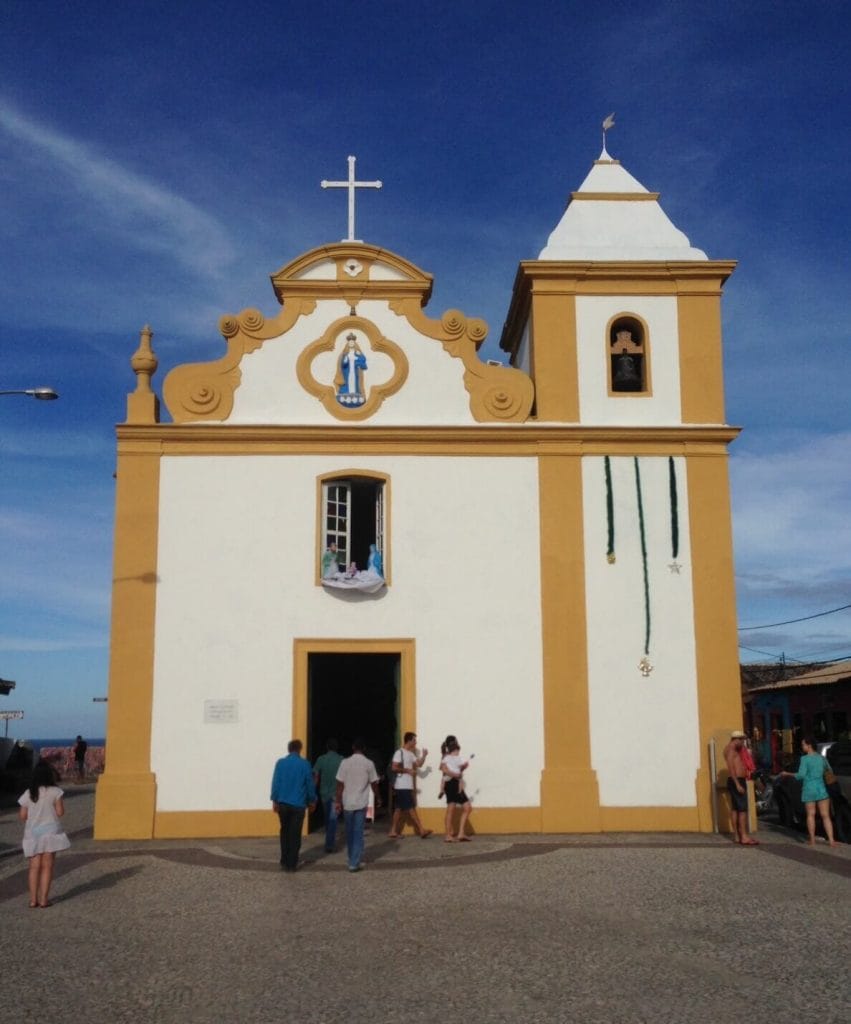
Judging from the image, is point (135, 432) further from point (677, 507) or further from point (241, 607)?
point (677, 507)

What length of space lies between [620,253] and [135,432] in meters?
7.90

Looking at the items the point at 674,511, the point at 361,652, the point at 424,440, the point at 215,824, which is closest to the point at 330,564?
the point at 361,652

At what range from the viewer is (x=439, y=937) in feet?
28.7

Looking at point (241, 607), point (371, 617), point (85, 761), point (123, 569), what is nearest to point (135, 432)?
point (123, 569)

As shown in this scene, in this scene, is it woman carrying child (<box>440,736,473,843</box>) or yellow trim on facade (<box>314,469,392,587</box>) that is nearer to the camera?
woman carrying child (<box>440,736,473,843</box>)

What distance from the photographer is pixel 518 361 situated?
19656 millimetres

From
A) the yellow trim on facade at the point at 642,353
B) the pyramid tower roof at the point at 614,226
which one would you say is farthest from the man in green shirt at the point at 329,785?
the pyramid tower roof at the point at 614,226

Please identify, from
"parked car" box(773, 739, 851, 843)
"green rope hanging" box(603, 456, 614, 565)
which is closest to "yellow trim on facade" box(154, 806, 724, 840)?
"parked car" box(773, 739, 851, 843)

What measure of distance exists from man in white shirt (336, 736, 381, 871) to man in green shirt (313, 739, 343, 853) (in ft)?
3.29

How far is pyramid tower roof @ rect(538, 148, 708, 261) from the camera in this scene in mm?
17219

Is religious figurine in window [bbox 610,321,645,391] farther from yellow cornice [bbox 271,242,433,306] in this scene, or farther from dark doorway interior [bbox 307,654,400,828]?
dark doorway interior [bbox 307,654,400,828]

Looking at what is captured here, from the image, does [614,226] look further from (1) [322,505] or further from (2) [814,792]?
(2) [814,792]

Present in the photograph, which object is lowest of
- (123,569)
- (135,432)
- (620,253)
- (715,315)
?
(123,569)

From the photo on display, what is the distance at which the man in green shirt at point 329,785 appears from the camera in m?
13.8
